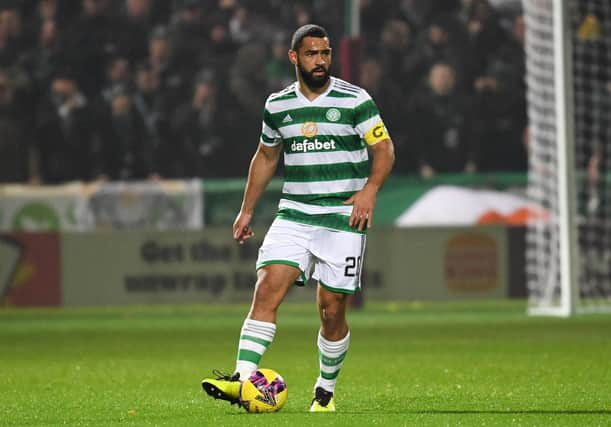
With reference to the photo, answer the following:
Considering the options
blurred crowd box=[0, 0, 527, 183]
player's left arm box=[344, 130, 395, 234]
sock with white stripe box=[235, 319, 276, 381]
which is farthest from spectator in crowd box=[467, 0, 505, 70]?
sock with white stripe box=[235, 319, 276, 381]

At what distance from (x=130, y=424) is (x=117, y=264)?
11.3 meters

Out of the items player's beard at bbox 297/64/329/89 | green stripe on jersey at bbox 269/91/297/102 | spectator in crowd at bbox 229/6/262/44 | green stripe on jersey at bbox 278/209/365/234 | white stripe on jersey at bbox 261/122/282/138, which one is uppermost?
spectator in crowd at bbox 229/6/262/44

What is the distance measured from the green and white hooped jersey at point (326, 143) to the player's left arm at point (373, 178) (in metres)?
0.01

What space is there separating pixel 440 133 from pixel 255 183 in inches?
502

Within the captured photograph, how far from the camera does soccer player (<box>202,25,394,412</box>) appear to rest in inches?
256

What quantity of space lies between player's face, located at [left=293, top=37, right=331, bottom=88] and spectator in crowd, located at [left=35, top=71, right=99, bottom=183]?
1269 centimetres

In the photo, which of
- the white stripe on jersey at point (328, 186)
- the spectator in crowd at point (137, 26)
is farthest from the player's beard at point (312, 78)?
the spectator in crowd at point (137, 26)

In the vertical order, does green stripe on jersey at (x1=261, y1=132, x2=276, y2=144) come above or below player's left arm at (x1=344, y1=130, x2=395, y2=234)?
above

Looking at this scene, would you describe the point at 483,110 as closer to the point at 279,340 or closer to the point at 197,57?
the point at 197,57

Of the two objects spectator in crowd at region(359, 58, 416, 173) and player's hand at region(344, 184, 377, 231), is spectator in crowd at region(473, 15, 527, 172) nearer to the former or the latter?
spectator in crowd at region(359, 58, 416, 173)

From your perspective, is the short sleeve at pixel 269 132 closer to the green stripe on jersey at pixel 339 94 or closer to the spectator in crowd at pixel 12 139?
the green stripe on jersey at pixel 339 94

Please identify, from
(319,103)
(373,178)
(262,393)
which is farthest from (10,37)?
(262,393)

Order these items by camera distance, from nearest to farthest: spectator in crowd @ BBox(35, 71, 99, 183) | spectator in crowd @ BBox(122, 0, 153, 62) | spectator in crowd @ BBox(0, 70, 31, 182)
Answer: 1. spectator in crowd @ BBox(0, 70, 31, 182)
2. spectator in crowd @ BBox(35, 71, 99, 183)
3. spectator in crowd @ BBox(122, 0, 153, 62)

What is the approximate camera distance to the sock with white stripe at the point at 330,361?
6699 mm
